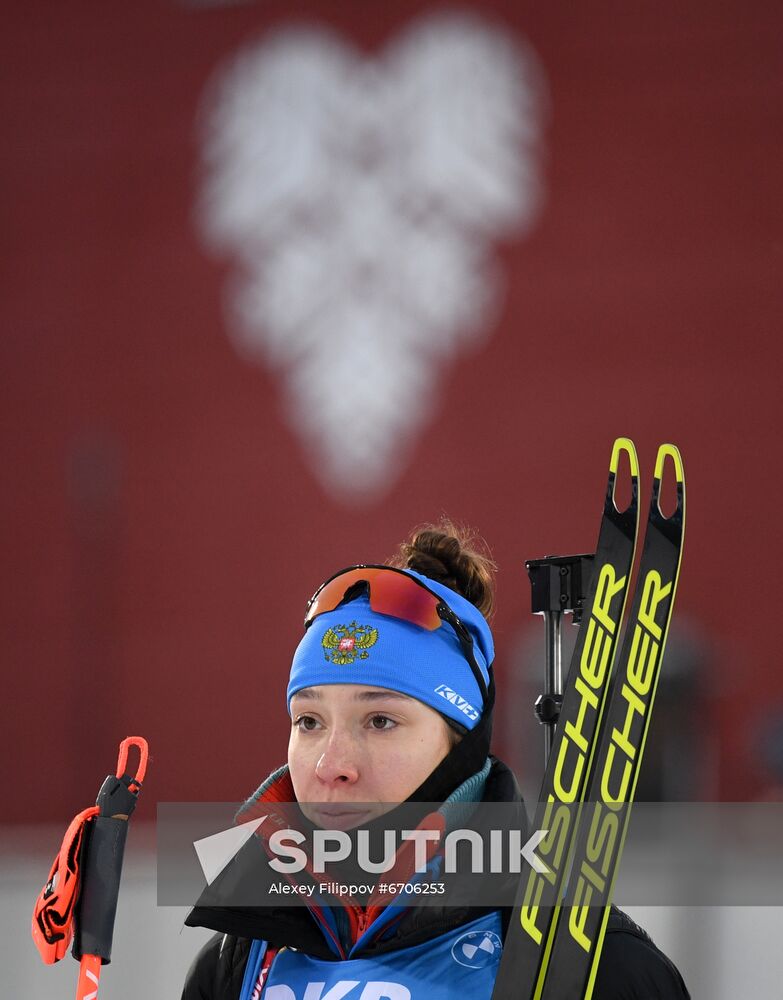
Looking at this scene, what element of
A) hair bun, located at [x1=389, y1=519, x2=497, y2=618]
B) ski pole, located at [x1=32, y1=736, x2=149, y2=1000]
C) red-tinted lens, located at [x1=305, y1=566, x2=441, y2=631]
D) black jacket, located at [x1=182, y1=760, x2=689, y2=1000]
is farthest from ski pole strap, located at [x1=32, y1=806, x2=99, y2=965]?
hair bun, located at [x1=389, y1=519, x2=497, y2=618]

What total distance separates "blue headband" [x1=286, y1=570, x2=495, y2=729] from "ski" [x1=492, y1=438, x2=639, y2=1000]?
0.32 feet

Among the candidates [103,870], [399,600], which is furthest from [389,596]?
[103,870]

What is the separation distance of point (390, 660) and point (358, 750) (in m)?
0.10

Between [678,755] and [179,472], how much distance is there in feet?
8.68

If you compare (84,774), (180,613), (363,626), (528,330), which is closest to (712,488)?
(528,330)

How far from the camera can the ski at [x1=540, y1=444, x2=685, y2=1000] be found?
1121 millimetres

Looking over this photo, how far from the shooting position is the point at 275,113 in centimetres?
579

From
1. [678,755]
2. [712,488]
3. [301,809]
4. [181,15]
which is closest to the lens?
[301,809]

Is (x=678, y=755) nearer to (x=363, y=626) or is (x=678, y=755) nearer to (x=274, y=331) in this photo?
(x=274, y=331)

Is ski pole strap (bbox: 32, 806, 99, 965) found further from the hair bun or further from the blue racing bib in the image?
the hair bun

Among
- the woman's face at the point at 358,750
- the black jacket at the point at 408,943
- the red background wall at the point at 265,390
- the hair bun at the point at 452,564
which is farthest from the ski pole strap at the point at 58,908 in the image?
the red background wall at the point at 265,390

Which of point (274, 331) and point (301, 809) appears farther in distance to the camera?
point (274, 331)

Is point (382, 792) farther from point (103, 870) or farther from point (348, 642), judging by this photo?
point (103, 870)

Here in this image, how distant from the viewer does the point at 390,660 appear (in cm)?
117
